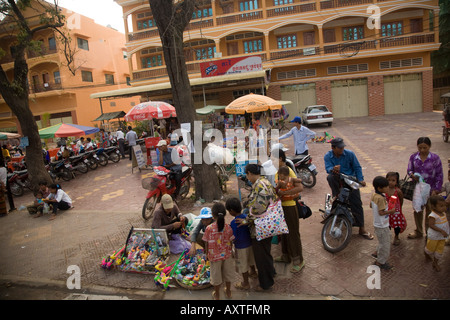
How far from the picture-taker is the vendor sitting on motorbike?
294 inches

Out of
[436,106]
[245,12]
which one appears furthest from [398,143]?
[436,106]

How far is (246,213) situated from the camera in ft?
12.5

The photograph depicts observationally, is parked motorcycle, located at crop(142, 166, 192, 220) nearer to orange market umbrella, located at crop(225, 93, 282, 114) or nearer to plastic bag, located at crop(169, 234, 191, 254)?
plastic bag, located at crop(169, 234, 191, 254)

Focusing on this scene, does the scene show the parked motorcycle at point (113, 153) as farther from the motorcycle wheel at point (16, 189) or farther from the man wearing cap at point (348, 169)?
the man wearing cap at point (348, 169)

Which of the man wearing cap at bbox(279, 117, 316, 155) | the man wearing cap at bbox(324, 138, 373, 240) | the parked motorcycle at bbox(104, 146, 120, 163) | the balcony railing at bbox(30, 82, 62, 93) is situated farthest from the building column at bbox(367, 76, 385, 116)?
the balcony railing at bbox(30, 82, 62, 93)

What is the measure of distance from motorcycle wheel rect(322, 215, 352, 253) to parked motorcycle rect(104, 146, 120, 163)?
1218 cm

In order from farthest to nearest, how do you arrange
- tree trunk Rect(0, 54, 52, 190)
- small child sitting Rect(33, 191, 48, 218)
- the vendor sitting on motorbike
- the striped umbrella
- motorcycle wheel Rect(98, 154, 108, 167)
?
motorcycle wheel Rect(98, 154, 108, 167), the striped umbrella, tree trunk Rect(0, 54, 52, 190), small child sitting Rect(33, 191, 48, 218), the vendor sitting on motorbike

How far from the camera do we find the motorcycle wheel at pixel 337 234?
4.49 m

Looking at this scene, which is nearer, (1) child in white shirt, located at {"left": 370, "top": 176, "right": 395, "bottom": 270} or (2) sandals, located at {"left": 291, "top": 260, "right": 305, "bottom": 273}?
(1) child in white shirt, located at {"left": 370, "top": 176, "right": 395, "bottom": 270}

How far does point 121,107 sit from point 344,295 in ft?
105

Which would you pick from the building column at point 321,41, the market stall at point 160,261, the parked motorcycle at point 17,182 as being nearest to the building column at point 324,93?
the building column at point 321,41

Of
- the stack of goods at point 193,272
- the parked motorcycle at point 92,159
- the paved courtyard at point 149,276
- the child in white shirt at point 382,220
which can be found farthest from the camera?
the parked motorcycle at point 92,159

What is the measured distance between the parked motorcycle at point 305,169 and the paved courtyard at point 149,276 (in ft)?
0.71
